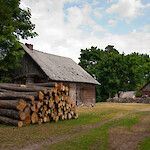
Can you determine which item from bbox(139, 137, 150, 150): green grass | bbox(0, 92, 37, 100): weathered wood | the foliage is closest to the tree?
bbox(0, 92, 37, 100): weathered wood

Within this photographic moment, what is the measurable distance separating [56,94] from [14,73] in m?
17.2

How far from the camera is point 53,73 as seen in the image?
35.2 metres

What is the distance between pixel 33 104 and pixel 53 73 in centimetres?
Result: 1615

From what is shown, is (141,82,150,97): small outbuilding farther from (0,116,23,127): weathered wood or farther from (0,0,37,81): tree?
(0,116,23,127): weathered wood

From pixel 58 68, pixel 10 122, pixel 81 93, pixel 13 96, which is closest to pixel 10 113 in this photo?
pixel 10 122

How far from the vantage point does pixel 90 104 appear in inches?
1693

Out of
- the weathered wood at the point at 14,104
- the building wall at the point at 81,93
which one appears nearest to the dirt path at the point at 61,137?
the weathered wood at the point at 14,104

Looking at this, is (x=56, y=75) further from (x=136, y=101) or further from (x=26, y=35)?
(x=136, y=101)

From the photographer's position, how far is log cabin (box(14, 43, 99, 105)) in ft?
116

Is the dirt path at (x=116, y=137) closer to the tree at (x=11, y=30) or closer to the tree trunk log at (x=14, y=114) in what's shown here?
the tree trunk log at (x=14, y=114)

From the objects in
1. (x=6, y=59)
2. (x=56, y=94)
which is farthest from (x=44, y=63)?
(x=56, y=94)

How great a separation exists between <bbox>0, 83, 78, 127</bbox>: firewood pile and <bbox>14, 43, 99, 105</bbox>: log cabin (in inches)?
458

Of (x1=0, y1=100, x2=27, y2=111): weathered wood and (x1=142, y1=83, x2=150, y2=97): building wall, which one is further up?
(x1=142, y1=83, x2=150, y2=97): building wall

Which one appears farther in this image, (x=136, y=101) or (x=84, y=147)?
(x=136, y=101)
